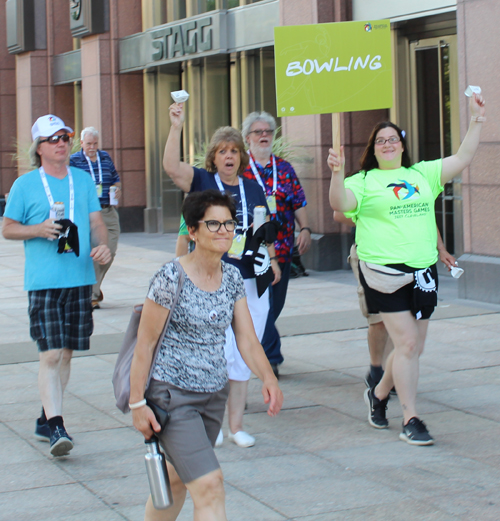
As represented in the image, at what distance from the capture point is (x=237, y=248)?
18.0 feet

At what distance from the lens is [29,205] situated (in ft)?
16.9

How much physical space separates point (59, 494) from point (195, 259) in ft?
5.32

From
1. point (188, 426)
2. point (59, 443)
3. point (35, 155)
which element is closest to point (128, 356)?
point (188, 426)

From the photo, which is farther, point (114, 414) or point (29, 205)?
point (114, 414)

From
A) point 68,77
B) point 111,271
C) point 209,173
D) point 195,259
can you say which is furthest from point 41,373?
point 68,77

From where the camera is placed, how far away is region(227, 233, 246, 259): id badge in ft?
18.0

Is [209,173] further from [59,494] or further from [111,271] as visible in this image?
[111,271]

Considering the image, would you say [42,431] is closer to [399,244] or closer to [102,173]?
[399,244]

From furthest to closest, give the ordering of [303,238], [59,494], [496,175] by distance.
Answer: [496,175]
[303,238]
[59,494]

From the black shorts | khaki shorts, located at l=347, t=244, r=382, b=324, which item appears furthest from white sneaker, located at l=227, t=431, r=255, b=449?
khaki shorts, located at l=347, t=244, r=382, b=324

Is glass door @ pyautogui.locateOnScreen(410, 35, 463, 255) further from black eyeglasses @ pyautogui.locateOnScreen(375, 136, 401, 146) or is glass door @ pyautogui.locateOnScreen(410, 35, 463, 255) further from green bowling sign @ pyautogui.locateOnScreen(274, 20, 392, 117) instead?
black eyeglasses @ pyautogui.locateOnScreen(375, 136, 401, 146)

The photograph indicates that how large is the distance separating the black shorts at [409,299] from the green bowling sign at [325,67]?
1205 millimetres

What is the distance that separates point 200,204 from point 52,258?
1.83 meters

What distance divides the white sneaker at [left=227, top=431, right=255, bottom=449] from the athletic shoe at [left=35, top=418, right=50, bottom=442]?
3.54ft
